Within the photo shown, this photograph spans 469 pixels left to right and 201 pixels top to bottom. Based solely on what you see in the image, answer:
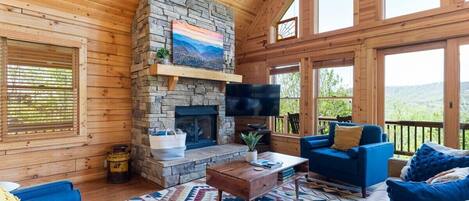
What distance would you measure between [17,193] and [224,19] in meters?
4.15

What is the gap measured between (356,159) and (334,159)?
0.98 feet

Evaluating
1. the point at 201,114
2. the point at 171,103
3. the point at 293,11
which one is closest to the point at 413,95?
the point at 293,11

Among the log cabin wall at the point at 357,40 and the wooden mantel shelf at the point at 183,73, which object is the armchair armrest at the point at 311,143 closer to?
A: the log cabin wall at the point at 357,40

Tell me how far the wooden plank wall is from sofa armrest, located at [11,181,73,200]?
73.3 inches

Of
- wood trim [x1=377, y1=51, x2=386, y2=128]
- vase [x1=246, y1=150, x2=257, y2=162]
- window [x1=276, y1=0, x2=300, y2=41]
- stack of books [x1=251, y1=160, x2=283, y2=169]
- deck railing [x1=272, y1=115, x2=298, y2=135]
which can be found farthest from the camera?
deck railing [x1=272, y1=115, x2=298, y2=135]

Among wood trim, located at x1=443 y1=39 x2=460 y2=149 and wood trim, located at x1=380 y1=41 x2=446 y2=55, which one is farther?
wood trim, located at x1=380 y1=41 x2=446 y2=55

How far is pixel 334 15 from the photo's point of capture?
181 inches

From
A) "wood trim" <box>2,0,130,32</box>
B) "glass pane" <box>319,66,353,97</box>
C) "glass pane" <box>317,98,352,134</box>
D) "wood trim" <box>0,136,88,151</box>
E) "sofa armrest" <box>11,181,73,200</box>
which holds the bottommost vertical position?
"sofa armrest" <box>11,181,73,200</box>

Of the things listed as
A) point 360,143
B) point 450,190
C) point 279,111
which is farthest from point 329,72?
point 450,190

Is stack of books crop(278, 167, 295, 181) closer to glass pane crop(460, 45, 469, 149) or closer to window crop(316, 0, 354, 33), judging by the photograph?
glass pane crop(460, 45, 469, 149)

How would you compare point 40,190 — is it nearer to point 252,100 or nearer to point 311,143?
point 311,143

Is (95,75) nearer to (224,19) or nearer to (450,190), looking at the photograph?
(224,19)

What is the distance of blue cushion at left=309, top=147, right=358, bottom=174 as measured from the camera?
125 inches

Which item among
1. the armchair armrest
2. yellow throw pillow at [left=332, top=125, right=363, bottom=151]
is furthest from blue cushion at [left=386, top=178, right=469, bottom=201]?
the armchair armrest
